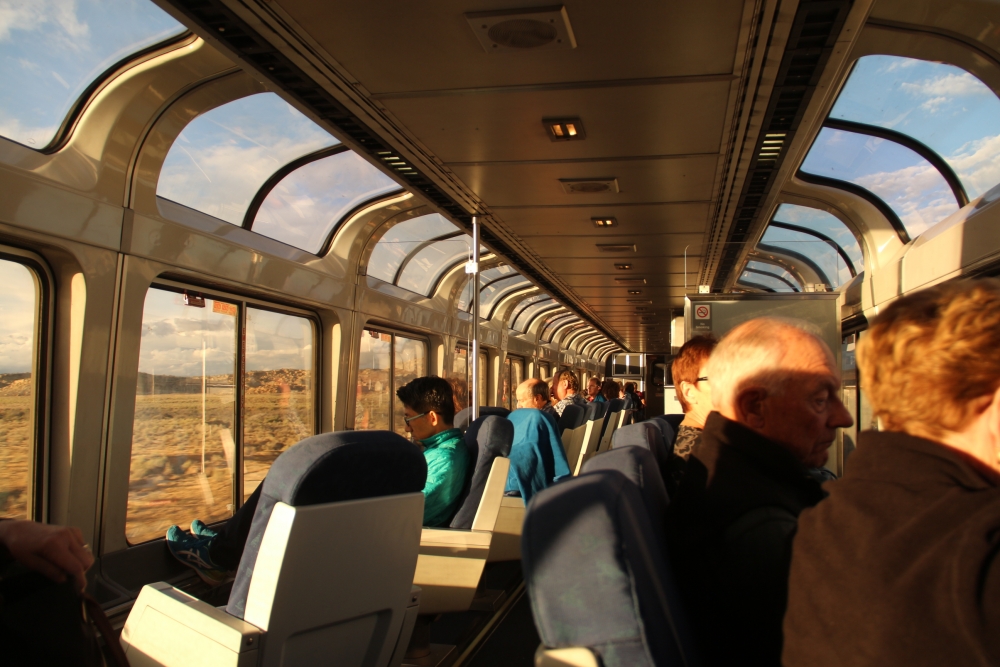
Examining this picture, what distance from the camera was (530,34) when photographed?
355 cm

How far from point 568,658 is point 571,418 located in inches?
312

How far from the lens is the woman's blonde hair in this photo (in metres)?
1.21

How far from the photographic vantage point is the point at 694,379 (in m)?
3.26

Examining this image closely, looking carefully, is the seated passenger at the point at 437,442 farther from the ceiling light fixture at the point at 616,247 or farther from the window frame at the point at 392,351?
the ceiling light fixture at the point at 616,247

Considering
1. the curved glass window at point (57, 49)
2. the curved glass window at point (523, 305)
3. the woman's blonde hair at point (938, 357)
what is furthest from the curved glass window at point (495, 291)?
the woman's blonde hair at point (938, 357)

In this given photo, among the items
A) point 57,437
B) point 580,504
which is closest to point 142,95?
point 57,437

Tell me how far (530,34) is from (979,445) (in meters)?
2.88

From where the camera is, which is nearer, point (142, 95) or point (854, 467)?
point (854, 467)

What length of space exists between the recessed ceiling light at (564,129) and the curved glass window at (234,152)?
2236 mm

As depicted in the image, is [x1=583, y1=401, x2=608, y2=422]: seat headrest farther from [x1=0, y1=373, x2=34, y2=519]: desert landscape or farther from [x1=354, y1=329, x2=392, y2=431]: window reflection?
[x1=0, y1=373, x2=34, y2=519]: desert landscape

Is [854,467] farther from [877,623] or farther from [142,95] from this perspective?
[142,95]

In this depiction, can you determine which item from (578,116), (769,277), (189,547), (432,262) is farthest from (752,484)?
(769,277)

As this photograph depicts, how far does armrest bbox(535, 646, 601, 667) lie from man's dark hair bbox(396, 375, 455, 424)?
309cm

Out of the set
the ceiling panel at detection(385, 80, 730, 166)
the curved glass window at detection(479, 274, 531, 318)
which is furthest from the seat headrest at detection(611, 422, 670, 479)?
the curved glass window at detection(479, 274, 531, 318)
